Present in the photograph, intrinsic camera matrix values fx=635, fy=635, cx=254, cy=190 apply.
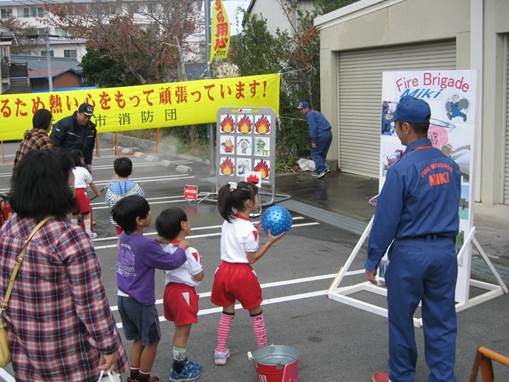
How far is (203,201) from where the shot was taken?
37.8 feet

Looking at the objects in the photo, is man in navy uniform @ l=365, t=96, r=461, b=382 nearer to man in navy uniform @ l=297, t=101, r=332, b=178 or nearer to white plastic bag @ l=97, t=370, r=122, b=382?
white plastic bag @ l=97, t=370, r=122, b=382

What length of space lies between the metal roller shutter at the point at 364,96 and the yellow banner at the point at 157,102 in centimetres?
181

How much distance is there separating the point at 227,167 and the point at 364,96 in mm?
3935

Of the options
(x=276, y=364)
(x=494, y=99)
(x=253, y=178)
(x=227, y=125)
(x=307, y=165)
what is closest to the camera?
(x=276, y=364)

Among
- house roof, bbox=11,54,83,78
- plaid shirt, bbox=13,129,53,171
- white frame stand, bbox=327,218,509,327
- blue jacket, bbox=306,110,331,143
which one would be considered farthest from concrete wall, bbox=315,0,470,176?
house roof, bbox=11,54,83,78

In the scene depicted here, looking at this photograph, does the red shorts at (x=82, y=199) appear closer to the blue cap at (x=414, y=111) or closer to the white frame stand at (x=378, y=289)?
the white frame stand at (x=378, y=289)

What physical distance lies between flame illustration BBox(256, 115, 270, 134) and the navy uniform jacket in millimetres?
6714

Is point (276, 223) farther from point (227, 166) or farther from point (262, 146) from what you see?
point (227, 166)

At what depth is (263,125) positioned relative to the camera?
10539 mm

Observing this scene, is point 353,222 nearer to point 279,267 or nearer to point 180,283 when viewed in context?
point 279,267

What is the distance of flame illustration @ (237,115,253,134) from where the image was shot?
422 inches

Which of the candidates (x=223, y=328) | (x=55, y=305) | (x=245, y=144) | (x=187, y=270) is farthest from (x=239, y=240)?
(x=245, y=144)

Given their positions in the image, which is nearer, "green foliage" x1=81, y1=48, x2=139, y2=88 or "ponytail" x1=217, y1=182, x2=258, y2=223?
"ponytail" x1=217, y1=182, x2=258, y2=223

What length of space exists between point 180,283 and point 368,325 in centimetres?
197
